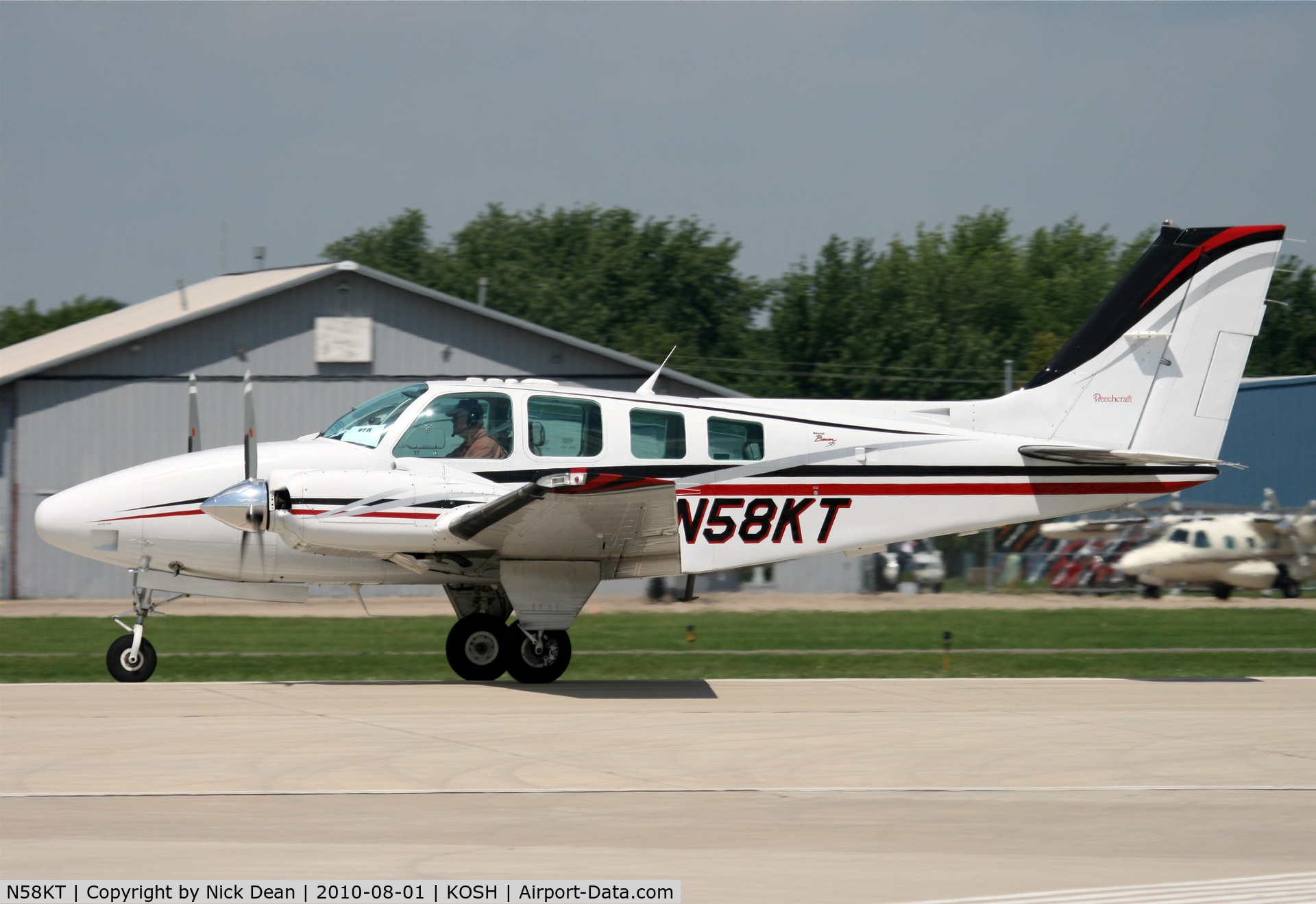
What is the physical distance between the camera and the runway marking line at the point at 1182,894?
5.30 m

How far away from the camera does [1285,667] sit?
567 inches

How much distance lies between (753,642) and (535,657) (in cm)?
670

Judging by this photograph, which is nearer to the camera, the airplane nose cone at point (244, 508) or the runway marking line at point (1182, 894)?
the runway marking line at point (1182, 894)

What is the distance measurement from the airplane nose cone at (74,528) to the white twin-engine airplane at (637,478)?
0.02 metres

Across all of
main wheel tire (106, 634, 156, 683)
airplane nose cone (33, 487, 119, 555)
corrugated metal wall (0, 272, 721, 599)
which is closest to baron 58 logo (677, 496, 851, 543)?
main wheel tire (106, 634, 156, 683)

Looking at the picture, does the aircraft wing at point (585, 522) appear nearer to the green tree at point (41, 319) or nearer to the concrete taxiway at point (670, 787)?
the concrete taxiway at point (670, 787)

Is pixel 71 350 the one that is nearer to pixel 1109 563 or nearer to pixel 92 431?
pixel 92 431

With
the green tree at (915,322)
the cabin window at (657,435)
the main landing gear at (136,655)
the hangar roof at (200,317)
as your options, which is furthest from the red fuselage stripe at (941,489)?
the green tree at (915,322)

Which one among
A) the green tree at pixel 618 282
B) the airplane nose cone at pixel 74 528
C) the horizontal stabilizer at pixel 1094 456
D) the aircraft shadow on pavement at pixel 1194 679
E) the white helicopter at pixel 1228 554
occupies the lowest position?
the aircraft shadow on pavement at pixel 1194 679

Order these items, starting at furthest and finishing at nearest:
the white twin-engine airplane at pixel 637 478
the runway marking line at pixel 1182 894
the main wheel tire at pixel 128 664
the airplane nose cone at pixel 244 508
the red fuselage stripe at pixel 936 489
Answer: the red fuselage stripe at pixel 936 489 < the main wheel tire at pixel 128 664 < the white twin-engine airplane at pixel 637 478 < the airplane nose cone at pixel 244 508 < the runway marking line at pixel 1182 894

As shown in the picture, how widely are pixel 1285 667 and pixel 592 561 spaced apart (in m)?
8.13

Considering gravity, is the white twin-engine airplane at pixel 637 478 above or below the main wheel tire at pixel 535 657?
above

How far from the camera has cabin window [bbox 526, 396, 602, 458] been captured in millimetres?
11516

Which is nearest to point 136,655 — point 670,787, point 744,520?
point 744,520
